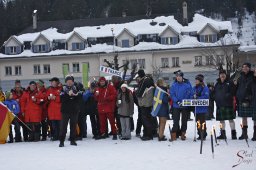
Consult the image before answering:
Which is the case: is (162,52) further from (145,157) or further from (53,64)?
(145,157)

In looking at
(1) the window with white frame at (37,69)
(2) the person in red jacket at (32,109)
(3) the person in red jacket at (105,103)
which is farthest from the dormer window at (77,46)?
(3) the person in red jacket at (105,103)

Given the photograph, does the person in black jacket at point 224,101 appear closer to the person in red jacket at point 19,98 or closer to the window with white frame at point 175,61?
the person in red jacket at point 19,98

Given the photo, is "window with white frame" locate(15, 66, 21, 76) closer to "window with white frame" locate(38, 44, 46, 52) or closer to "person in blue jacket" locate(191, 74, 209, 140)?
"window with white frame" locate(38, 44, 46, 52)

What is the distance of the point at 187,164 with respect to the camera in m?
8.20

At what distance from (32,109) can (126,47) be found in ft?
148

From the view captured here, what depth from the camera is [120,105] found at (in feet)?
41.7

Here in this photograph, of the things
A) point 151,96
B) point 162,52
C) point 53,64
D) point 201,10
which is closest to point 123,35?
point 162,52

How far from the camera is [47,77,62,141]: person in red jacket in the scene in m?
12.8

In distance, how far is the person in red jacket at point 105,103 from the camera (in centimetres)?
1294

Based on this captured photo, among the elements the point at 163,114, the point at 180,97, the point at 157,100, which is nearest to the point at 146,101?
the point at 157,100

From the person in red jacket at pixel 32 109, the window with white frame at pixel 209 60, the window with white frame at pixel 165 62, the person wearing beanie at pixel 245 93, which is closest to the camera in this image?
the person wearing beanie at pixel 245 93

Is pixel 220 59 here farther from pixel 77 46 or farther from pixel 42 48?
pixel 42 48

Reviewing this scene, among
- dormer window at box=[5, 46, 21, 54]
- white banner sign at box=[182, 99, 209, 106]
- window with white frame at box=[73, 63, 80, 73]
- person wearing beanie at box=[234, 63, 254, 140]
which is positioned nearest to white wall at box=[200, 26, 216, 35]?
window with white frame at box=[73, 63, 80, 73]

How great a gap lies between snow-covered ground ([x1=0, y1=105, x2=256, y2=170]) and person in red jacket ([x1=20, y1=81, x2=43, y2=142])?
1.16 metres
